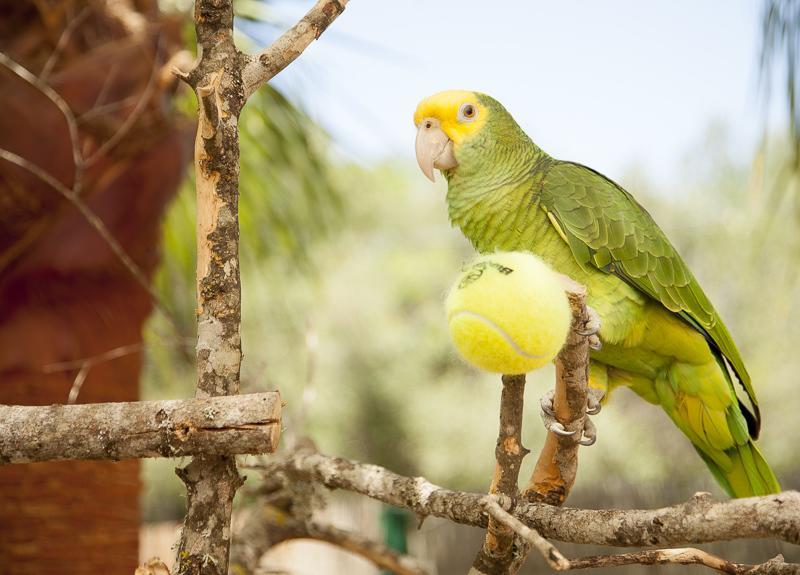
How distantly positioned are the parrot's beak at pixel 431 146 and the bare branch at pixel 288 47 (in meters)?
0.31

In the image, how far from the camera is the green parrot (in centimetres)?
127

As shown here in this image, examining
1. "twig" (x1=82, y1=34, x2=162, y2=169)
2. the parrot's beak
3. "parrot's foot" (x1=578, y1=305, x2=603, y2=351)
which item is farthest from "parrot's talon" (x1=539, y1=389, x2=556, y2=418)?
"twig" (x1=82, y1=34, x2=162, y2=169)

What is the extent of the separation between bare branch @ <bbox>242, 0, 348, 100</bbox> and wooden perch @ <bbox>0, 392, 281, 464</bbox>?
15.8 inches

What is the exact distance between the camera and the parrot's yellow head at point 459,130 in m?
1.23

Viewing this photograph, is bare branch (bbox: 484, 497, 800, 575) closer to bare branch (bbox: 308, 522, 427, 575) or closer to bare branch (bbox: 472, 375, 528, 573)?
bare branch (bbox: 472, 375, 528, 573)

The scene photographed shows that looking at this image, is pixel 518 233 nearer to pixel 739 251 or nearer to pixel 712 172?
pixel 739 251

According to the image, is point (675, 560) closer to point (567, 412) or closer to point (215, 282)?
point (567, 412)

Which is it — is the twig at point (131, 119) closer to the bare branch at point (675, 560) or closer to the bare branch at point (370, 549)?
the bare branch at point (370, 549)

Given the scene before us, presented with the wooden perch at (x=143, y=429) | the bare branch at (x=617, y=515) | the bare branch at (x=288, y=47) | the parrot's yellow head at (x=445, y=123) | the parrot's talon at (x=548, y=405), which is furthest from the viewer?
the parrot's yellow head at (x=445, y=123)

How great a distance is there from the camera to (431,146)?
1.26 metres

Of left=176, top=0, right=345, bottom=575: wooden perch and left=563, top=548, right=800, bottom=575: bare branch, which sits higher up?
left=176, top=0, right=345, bottom=575: wooden perch

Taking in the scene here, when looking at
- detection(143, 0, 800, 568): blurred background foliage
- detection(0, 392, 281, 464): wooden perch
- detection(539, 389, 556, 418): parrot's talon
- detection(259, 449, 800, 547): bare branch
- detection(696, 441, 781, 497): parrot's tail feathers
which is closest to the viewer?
detection(259, 449, 800, 547): bare branch

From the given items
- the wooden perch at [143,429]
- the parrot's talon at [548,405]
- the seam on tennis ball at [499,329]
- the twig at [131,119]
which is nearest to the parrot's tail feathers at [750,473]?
the parrot's talon at [548,405]

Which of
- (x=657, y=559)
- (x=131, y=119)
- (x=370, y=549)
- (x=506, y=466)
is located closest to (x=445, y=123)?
(x=506, y=466)
